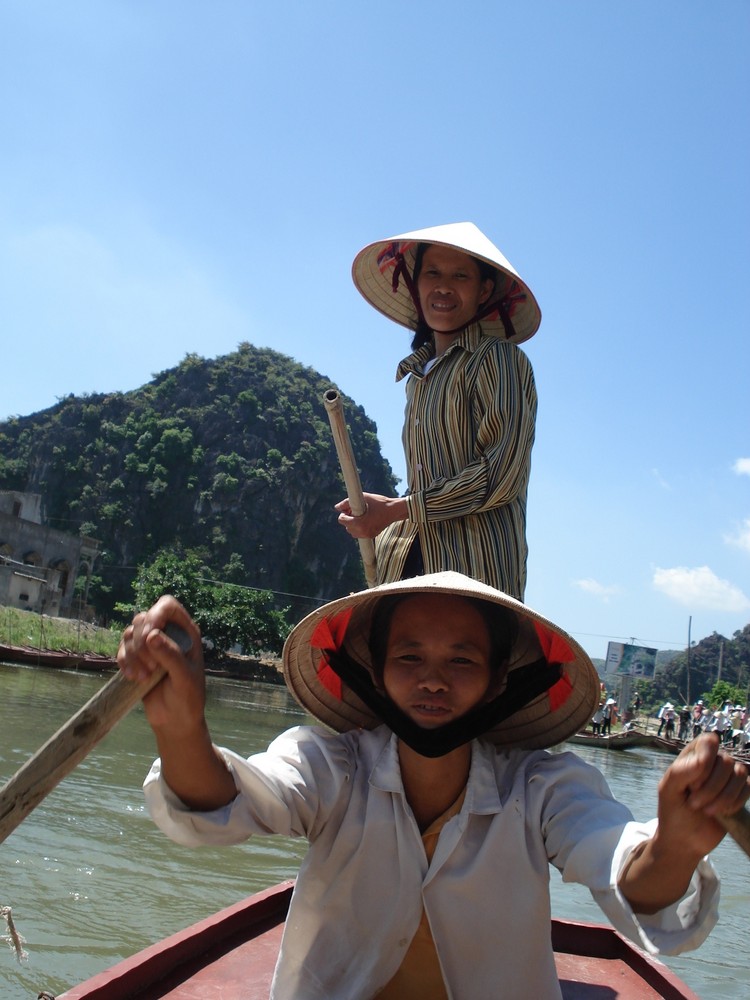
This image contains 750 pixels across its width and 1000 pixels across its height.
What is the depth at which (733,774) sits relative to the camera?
1084 mm

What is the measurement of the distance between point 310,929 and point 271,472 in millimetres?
59923

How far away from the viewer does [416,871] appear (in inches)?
55.4

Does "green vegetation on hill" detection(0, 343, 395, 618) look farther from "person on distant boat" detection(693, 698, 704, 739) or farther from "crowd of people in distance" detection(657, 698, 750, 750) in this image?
"person on distant boat" detection(693, 698, 704, 739)

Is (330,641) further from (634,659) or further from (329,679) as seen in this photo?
(634,659)

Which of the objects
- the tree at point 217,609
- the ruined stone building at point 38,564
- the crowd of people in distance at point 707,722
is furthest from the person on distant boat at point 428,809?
the tree at point 217,609

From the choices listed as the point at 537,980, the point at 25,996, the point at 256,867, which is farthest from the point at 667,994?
the point at 256,867

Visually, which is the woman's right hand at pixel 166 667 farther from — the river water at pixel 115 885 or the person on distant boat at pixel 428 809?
the river water at pixel 115 885

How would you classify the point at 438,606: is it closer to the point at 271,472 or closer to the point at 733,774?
the point at 733,774

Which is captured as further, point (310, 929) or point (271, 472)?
point (271, 472)

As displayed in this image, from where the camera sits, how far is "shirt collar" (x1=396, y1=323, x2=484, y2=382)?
2234 mm

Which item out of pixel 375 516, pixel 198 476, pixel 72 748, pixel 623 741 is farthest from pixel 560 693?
pixel 198 476

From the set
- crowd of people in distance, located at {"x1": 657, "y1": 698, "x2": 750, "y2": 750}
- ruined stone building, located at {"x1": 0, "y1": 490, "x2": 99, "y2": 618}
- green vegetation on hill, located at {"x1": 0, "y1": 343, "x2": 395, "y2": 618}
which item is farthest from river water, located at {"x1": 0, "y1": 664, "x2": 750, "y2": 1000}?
green vegetation on hill, located at {"x1": 0, "y1": 343, "x2": 395, "y2": 618}

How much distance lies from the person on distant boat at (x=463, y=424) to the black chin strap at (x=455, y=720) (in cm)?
51

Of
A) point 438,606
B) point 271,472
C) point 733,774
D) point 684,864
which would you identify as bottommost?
point 684,864
